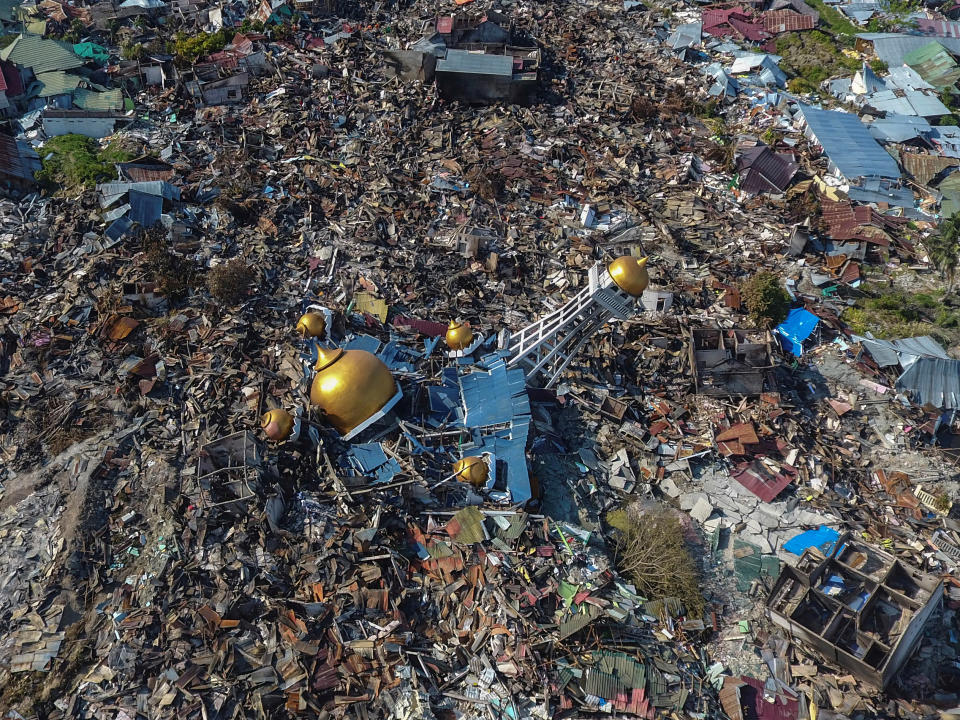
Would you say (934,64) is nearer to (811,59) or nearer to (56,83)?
(811,59)

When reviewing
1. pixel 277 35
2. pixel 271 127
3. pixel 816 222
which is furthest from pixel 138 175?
pixel 816 222

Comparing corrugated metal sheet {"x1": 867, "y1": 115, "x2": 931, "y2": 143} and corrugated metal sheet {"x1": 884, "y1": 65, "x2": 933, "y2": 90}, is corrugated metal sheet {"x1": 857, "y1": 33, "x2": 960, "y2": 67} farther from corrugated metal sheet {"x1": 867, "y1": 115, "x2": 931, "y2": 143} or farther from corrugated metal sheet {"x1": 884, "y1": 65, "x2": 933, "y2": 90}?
corrugated metal sheet {"x1": 867, "y1": 115, "x2": 931, "y2": 143}

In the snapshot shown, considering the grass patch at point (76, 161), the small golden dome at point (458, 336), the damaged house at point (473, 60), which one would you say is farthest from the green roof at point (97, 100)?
the small golden dome at point (458, 336)

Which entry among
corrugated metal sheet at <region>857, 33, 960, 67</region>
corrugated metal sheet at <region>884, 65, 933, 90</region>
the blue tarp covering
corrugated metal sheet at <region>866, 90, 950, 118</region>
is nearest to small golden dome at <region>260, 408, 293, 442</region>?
the blue tarp covering

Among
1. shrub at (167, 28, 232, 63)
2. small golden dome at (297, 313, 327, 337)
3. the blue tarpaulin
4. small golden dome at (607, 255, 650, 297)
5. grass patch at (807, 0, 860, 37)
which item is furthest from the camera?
grass patch at (807, 0, 860, 37)

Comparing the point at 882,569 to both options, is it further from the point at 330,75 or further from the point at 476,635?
the point at 330,75

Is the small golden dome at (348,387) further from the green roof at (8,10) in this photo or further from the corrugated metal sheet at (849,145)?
the green roof at (8,10)
